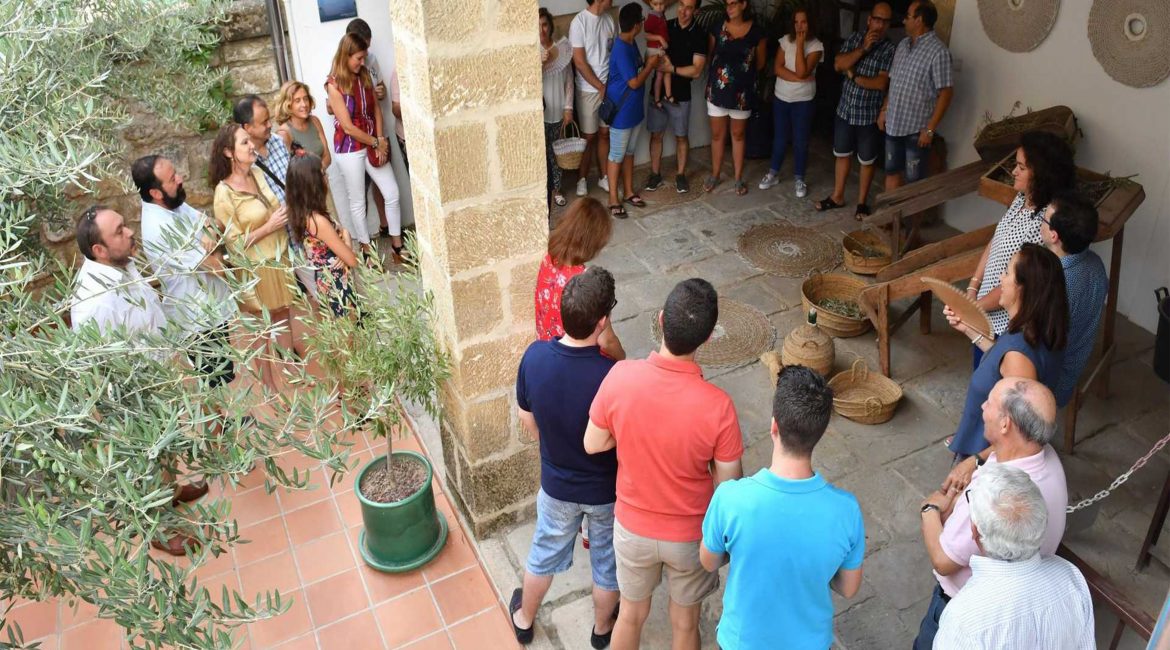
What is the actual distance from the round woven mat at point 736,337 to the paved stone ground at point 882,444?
0.09 m

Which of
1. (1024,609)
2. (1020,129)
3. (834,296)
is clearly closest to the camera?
(1024,609)

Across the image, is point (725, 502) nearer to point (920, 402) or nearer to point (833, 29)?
point (920, 402)

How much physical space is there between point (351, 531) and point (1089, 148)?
217 inches

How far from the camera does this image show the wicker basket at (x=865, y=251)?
22.4ft

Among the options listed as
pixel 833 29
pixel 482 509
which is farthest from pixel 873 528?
pixel 833 29

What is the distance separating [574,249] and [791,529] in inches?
62.1

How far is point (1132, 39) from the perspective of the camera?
19.2 feet

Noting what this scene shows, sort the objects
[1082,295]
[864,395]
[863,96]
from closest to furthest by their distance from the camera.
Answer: [1082,295]
[864,395]
[863,96]

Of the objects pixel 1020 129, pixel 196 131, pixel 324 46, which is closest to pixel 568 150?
pixel 324 46

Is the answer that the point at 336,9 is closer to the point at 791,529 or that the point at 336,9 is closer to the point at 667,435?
the point at 667,435

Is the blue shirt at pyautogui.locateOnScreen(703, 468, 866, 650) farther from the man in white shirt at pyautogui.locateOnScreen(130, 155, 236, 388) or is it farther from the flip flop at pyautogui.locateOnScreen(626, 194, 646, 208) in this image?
the flip flop at pyautogui.locateOnScreen(626, 194, 646, 208)

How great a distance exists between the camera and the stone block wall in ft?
11.5

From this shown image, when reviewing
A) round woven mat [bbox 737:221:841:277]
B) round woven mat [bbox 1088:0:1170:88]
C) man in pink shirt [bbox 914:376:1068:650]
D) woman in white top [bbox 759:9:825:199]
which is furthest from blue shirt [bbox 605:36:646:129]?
man in pink shirt [bbox 914:376:1068:650]

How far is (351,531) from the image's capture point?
4.79 meters
